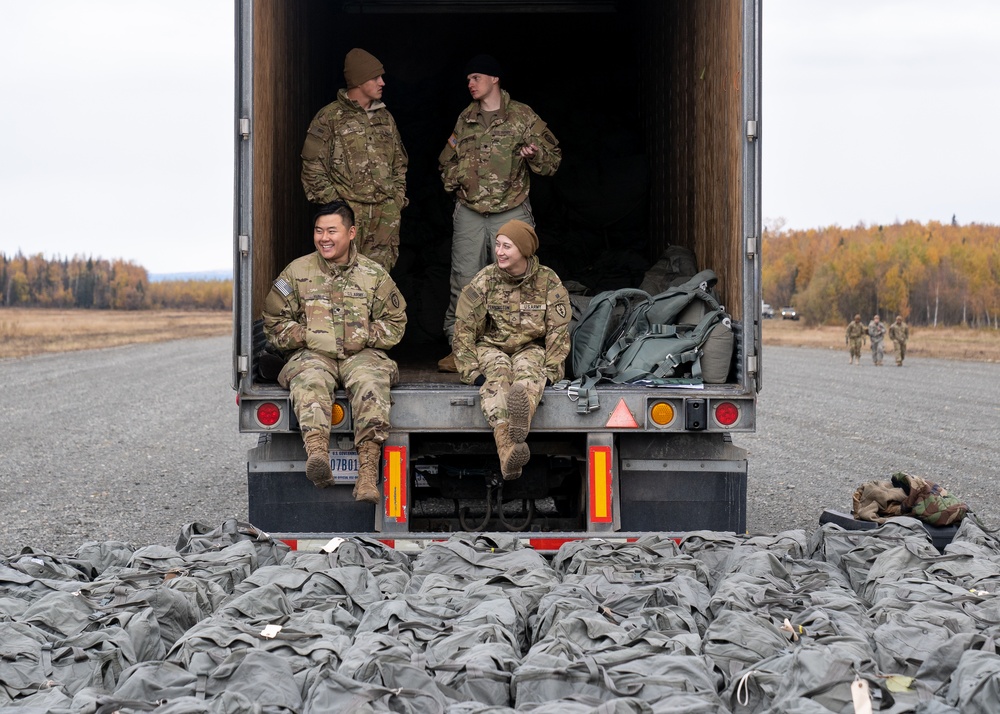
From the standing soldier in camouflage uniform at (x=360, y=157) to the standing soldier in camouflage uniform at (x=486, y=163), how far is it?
0.40 metres

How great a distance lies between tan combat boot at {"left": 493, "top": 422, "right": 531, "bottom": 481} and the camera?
508 cm

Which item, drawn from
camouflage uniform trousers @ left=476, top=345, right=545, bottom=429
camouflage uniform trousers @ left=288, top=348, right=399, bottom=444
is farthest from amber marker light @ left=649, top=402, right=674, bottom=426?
camouflage uniform trousers @ left=288, top=348, right=399, bottom=444

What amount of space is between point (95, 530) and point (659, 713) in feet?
16.2

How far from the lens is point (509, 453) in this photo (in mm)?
5070

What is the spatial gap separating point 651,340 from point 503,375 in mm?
874

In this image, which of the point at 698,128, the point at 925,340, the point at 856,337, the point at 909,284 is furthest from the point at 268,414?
the point at 909,284

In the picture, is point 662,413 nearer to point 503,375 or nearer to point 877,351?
point 503,375

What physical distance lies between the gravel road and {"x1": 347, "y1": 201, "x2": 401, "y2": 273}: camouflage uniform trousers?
6.41 ft

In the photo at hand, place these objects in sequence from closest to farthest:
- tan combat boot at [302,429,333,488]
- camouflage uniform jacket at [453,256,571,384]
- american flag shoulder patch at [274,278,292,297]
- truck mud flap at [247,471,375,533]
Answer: tan combat boot at [302,429,333,488] → truck mud flap at [247,471,375,533] → american flag shoulder patch at [274,278,292,297] → camouflage uniform jacket at [453,256,571,384]

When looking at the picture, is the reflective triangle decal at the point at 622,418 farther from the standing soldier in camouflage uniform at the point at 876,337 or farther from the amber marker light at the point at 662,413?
the standing soldier in camouflage uniform at the point at 876,337

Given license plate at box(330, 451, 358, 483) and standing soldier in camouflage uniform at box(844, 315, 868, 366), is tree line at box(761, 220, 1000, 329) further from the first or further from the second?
license plate at box(330, 451, 358, 483)

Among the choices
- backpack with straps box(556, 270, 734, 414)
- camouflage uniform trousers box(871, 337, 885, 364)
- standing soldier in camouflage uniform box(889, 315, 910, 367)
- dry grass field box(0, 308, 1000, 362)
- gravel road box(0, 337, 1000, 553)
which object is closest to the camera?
backpack with straps box(556, 270, 734, 414)

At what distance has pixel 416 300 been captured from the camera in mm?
8445

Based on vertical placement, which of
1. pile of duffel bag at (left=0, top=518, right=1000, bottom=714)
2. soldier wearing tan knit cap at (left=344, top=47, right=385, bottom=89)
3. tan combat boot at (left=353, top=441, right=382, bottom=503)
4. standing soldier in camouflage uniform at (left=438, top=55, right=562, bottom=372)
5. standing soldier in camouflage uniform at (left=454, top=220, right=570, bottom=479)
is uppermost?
soldier wearing tan knit cap at (left=344, top=47, right=385, bottom=89)
